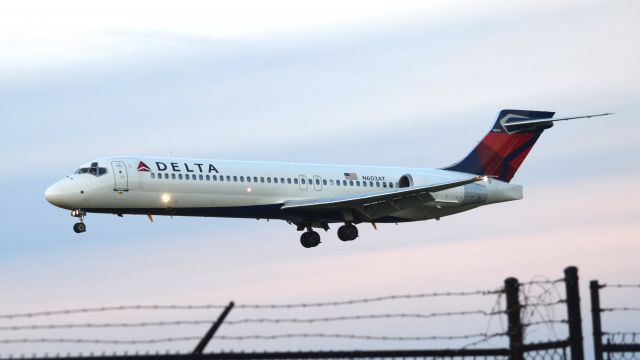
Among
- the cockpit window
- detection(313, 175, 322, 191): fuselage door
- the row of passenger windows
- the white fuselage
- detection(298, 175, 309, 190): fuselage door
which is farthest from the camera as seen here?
detection(313, 175, 322, 191): fuselage door

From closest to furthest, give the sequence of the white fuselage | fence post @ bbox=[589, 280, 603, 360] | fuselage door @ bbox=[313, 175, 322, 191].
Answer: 1. fence post @ bbox=[589, 280, 603, 360]
2. the white fuselage
3. fuselage door @ bbox=[313, 175, 322, 191]

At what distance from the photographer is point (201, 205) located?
44312mm

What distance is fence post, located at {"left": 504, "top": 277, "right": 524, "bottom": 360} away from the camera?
12.9 meters

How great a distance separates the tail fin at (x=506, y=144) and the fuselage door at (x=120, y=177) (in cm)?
1773

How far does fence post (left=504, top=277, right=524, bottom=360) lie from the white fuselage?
31172mm

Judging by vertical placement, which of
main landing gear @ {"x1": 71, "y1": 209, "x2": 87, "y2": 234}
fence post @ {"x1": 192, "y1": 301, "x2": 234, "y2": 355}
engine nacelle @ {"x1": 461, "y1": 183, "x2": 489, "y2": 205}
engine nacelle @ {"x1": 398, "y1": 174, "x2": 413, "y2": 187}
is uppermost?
engine nacelle @ {"x1": 461, "y1": 183, "x2": 489, "y2": 205}

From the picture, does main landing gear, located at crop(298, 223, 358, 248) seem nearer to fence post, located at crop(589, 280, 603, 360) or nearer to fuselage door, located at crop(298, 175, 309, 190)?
fuselage door, located at crop(298, 175, 309, 190)

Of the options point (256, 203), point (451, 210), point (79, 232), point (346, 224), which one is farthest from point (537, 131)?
point (79, 232)

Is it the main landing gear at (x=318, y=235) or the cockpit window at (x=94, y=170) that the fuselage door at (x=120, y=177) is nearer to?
the cockpit window at (x=94, y=170)

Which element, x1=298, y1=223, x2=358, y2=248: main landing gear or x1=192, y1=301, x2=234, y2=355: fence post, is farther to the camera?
x1=298, y1=223, x2=358, y2=248: main landing gear

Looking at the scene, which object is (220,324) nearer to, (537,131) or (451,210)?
(451,210)

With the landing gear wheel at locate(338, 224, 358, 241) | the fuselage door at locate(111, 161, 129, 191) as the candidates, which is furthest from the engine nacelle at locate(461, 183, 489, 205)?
the fuselage door at locate(111, 161, 129, 191)

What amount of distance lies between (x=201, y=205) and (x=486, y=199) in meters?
15.1

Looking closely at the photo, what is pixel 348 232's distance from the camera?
1967 inches
